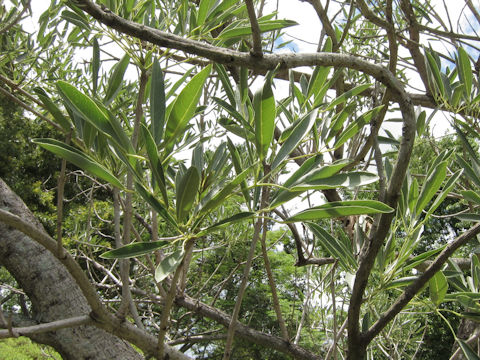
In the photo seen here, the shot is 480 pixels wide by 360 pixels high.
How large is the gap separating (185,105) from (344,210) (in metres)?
0.22

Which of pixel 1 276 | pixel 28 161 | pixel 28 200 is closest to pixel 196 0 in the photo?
pixel 1 276

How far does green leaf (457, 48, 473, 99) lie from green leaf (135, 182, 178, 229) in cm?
81

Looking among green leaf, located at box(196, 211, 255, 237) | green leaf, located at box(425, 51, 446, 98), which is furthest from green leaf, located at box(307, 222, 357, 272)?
green leaf, located at box(425, 51, 446, 98)

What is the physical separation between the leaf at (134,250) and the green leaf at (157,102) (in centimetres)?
12

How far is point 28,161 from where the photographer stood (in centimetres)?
643

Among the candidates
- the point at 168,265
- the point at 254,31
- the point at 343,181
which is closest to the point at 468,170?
the point at 343,181

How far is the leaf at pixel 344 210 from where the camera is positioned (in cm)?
49

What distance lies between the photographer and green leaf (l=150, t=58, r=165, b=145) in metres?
Answer: 0.51

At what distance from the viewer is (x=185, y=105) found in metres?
0.48

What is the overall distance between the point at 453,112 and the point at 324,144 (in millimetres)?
470

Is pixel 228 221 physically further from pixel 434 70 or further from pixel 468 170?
pixel 434 70

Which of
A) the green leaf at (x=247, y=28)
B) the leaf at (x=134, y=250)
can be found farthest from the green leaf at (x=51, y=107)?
the green leaf at (x=247, y=28)

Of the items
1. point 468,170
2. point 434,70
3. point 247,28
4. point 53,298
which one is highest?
point 434,70

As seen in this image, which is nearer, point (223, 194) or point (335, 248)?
point (223, 194)
